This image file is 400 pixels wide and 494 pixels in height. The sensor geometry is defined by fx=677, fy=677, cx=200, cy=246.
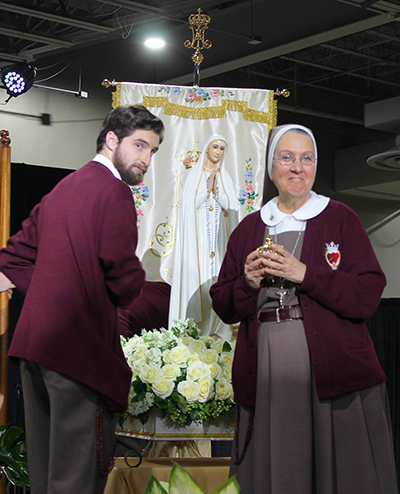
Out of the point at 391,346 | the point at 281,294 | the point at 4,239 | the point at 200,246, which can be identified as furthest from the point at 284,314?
the point at 391,346

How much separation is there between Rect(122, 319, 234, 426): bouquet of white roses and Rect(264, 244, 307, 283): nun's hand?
2.36 feet

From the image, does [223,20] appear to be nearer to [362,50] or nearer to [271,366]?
[362,50]

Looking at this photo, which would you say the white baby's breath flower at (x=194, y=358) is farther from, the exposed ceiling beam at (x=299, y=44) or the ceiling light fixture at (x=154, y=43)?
the ceiling light fixture at (x=154, y=43)

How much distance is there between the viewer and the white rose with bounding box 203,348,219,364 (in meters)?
2.91

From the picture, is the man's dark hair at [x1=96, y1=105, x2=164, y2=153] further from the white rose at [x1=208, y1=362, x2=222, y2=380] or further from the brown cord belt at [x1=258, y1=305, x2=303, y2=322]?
the white rose at [x1=208, y1=362, x2=222, y2=380]

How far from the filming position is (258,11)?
263 inches

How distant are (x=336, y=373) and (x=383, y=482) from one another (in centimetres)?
38

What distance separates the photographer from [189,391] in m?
2.75

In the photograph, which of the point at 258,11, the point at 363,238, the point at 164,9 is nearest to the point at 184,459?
the point at 363,238

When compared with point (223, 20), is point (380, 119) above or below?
below

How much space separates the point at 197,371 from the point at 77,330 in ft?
2.84

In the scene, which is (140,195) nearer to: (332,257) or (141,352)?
(141,352)

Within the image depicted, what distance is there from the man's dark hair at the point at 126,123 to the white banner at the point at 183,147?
1.26 m

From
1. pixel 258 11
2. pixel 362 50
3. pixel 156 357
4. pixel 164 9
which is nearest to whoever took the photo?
pixel 156 357
